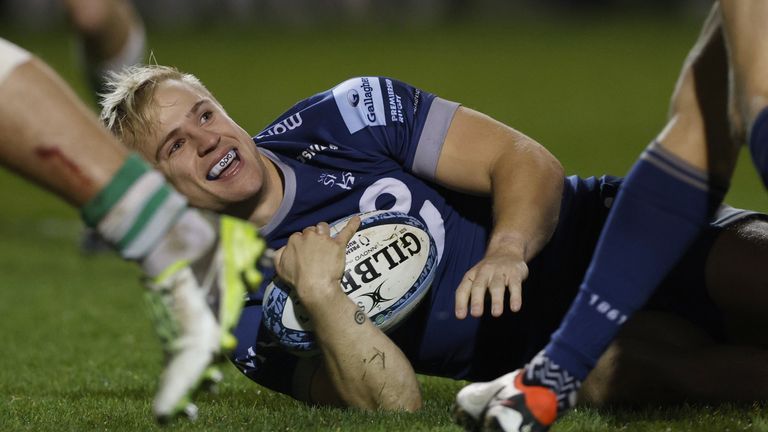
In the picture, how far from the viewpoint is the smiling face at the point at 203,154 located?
12.4 ft

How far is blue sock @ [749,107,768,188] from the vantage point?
2.69 m

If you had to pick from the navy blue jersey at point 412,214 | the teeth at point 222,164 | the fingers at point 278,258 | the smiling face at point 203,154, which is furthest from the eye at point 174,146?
the fingers at point 278,258

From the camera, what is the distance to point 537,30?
76.0 ft

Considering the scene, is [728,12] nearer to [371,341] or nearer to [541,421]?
[541,421]

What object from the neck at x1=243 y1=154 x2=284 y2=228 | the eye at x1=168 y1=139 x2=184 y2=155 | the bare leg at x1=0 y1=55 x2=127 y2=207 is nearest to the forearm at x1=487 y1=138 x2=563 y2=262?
the neck at x1=243 y1=154 x2=284 y2=228

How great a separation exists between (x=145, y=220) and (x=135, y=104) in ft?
4.14

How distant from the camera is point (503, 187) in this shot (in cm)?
375

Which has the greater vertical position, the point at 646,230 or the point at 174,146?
the point at 646,230

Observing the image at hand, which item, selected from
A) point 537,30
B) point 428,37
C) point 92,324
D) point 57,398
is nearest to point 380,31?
point 428,37

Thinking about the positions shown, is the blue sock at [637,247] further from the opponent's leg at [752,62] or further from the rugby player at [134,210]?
the rugby player at [134,210]

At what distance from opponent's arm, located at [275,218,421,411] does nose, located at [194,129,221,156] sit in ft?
1.30

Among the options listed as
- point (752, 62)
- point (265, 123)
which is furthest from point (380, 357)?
point (265, 123)

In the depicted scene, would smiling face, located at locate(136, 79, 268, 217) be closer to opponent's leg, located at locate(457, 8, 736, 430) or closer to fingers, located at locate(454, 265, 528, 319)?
fingers, located at locate(454, 265, 528, 319)

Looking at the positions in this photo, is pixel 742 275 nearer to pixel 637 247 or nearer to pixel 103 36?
pixel 637 247
